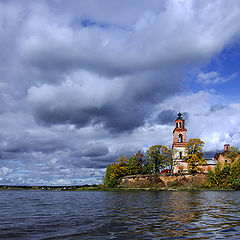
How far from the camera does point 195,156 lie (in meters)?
83.6

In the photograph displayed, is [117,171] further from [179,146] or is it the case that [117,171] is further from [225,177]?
[225,177]

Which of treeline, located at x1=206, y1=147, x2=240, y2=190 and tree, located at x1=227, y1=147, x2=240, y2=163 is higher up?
→ tree, located at x1=227, y1=147, x2=240, y2=163

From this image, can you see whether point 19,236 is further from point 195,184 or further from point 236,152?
point 236,152

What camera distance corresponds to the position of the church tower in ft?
306

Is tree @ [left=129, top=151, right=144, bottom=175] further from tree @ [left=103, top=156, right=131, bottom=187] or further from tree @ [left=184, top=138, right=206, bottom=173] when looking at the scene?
tree @ [left=184, top=138, right=206, bottom=173]

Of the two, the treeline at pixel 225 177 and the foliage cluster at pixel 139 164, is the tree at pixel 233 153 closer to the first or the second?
the treeline at pixel 225 177

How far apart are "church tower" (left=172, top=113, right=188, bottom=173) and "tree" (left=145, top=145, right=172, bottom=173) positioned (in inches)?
141

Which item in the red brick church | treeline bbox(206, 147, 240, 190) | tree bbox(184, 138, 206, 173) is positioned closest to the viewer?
treeline bbox(206, 147, 240, 190)

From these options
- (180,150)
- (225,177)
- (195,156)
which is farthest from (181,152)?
(225,177)

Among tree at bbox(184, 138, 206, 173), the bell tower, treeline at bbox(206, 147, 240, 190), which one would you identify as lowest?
treeline at bbox(206, 147, 240, 190)

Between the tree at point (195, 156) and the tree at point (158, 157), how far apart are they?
8.66 metres

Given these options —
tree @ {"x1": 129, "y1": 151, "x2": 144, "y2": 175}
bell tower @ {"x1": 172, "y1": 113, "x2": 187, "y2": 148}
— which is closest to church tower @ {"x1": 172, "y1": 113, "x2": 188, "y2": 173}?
bell tower @ {"x1": 172, "y1": 113, "x2": 187, "y2": 148}

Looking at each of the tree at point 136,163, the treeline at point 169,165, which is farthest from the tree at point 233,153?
the tree at point 136,163

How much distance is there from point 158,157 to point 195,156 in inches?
599
